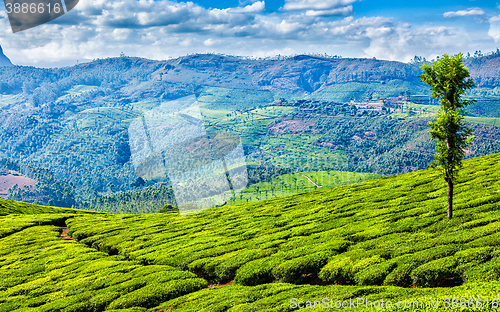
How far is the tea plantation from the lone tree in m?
6.08

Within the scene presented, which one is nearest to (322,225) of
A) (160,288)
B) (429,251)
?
(429,251)

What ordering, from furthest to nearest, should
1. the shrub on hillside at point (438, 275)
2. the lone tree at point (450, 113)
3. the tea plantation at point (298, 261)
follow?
1. the lone tree at point (450, 113)
2. the shrub on hillside at point (438, 275)
3. the tea plantation at point (298, 261)

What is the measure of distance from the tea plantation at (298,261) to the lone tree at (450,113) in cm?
608

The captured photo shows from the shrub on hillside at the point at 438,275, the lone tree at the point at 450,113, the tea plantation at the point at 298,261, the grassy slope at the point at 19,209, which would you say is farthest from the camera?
the grassy slope at the point at 19,209

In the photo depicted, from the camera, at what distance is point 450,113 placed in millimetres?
29984

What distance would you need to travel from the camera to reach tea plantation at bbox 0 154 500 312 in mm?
20953

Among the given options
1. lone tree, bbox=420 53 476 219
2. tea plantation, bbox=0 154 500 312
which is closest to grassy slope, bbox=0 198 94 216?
tea plantation, bbox=0 154 500 312

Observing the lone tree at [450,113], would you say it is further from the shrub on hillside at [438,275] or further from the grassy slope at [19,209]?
the grassy slope at [19,209]

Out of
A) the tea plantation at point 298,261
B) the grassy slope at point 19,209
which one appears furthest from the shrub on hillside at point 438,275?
the grassy slope at point 19,209

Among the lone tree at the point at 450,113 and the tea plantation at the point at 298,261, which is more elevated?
the lone tree at the point at 450,113

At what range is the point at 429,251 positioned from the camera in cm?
2458

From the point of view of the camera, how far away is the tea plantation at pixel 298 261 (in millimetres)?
20953

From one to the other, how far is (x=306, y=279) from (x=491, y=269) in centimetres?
1386

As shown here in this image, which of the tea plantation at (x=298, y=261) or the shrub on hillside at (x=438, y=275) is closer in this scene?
the tea plantation at (x=298, y=261)
